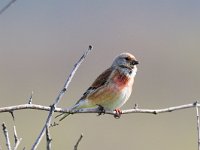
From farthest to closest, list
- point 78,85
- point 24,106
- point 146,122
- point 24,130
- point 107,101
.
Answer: point 78,85, point 146,122, point 24,130, point 107,101, point 24,106

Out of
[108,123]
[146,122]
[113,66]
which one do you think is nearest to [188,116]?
[146,122]

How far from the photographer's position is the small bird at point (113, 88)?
22.0ft

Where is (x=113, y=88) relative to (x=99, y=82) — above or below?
below

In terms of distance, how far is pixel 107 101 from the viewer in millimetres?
6695

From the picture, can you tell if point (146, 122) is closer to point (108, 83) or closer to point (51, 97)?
point (51, 97)

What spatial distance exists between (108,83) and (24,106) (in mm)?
3376

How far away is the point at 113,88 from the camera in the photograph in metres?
6.78

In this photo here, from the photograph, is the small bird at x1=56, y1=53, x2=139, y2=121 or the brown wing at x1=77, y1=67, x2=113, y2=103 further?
the brown wing at x1=77, y1=67, x2=113, y2=103

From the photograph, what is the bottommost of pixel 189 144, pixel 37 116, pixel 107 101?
pixel 107 101

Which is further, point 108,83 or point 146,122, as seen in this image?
point 146,122

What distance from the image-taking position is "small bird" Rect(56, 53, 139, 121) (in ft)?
22.0

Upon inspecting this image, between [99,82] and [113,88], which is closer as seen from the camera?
[113,88]

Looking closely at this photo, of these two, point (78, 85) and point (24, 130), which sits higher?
point (78, 85)

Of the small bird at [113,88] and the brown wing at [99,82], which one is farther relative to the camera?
the brown wing at [99,82]
